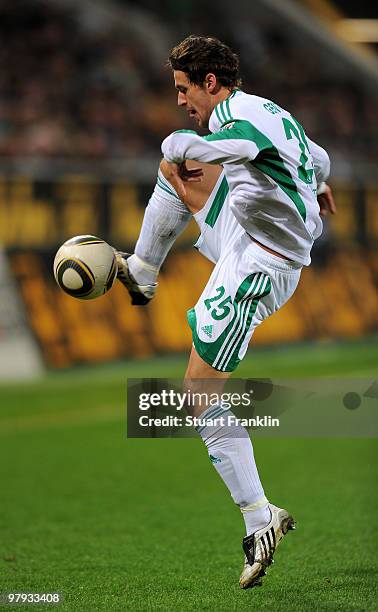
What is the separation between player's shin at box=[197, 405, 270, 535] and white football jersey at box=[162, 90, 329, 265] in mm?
762

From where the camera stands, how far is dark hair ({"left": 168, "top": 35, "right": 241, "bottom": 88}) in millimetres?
→ 4520

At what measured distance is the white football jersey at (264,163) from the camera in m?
4.16

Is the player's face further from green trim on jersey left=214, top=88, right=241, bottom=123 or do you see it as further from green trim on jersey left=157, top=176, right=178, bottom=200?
green trim on jersey left=157, top=176, right=178, bottom=200

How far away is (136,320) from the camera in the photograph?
1408cm

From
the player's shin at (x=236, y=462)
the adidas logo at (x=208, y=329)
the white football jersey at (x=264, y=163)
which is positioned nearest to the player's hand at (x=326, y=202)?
the white football jersey at (x=264, y=163)

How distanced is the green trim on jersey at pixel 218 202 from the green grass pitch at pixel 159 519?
1.58m

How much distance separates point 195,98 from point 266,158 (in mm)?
433

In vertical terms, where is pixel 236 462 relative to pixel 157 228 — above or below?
below

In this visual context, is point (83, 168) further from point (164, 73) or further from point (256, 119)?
point (256, 119)

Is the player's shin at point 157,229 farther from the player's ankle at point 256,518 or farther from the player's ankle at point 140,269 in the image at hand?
the player's ankle at point 256,518

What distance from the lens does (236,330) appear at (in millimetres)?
4578

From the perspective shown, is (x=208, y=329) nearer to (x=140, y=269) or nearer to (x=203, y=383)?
(x=203, y=383)

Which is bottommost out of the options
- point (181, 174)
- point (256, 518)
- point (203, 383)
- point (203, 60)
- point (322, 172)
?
point (256, 518)

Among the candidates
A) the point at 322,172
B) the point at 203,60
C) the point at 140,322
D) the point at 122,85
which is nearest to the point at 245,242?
the point at 322,172
